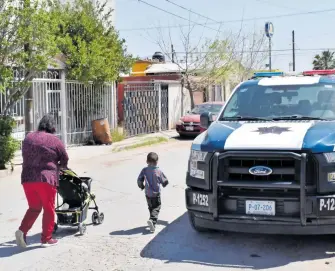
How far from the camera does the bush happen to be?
12.3m

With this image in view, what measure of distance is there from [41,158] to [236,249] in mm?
2532

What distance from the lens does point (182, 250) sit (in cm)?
608

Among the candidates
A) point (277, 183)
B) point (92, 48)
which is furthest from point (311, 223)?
point (92, 48)

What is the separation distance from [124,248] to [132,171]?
6584 millimetres

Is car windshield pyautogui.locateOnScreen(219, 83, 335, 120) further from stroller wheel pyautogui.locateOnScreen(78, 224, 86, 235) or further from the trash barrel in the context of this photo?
the trash barrel

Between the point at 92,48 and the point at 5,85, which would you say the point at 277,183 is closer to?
the point at 5,85

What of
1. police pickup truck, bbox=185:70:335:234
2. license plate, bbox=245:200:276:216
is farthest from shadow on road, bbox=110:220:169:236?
license plate, bbox=245:200:276:216

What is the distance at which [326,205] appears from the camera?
17.8 ft

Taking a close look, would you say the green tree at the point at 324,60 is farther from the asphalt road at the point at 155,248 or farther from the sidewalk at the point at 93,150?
the asphalt road at the point at 155,248

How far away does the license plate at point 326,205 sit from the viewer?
17.8 ft

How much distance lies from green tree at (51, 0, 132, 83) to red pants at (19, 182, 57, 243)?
9.79m

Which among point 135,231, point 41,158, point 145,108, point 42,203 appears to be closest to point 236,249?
point 135,231

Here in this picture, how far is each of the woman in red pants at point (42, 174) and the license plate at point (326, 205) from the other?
9.93ft

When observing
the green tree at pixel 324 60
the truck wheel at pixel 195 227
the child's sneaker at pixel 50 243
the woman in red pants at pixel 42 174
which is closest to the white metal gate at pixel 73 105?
the woman in red pants at pixel 42 174
